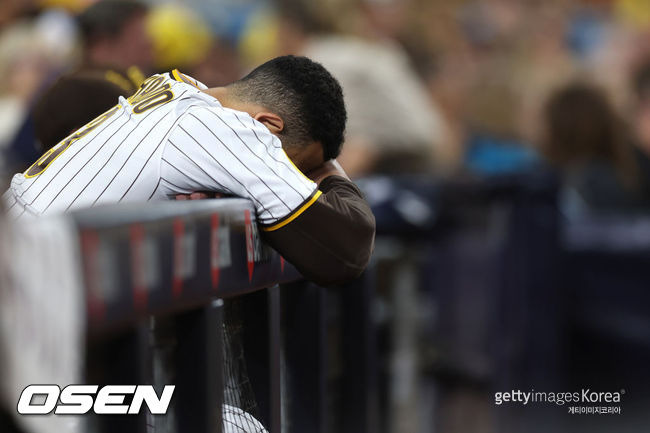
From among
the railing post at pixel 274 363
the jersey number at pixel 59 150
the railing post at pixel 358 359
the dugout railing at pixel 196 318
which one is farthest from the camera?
the railing post at pixel 358 359

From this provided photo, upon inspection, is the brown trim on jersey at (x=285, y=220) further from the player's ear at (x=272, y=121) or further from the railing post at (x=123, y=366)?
the railing post at (x=123, y=366)

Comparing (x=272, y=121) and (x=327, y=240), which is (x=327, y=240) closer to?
(x=327, y=240)

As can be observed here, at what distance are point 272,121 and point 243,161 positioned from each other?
25cm

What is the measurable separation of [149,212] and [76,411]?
0.26 m

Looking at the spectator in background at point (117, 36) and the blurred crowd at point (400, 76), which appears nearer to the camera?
the spectator in background at point (117, 36)

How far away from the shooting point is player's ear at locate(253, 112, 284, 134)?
6.77 feet

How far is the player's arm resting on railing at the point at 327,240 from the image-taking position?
6.00 feet

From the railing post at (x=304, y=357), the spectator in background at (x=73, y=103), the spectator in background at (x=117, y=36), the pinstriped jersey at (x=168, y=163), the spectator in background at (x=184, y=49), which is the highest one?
the spectator in background at (x=184, y=49)

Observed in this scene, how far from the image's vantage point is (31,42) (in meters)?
5.43

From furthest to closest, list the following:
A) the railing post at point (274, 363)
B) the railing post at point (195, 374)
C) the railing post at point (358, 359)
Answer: the railing post at point (358, 359)
the railing post at point (274, 363)
the railing post at point (195, 374)

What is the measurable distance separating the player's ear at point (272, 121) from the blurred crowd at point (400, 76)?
116 cm

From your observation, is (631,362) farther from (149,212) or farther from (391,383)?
(149,212)

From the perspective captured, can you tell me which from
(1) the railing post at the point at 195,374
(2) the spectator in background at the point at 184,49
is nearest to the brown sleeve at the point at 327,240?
(1) the railing post at the point at 195,374

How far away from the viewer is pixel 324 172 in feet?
7.11
